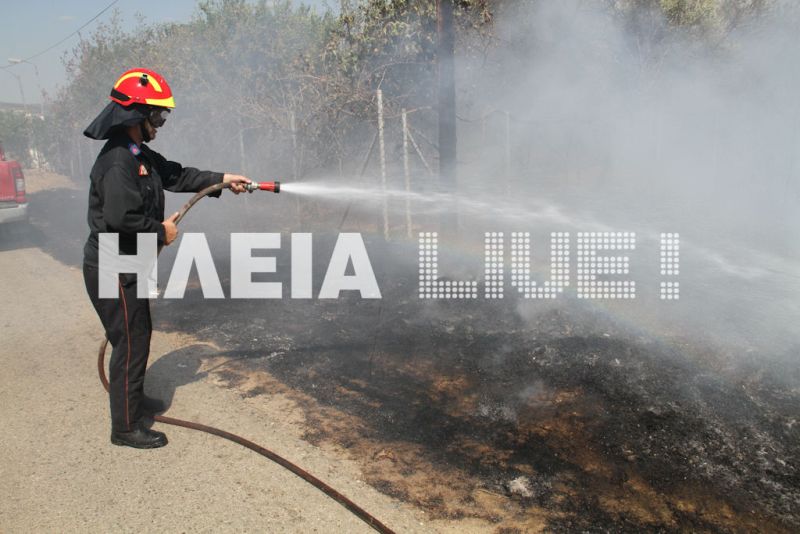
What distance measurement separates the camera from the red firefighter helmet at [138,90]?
3.50 meters

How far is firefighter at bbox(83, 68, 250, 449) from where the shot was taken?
11.3ft

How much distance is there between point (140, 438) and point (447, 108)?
634 cm

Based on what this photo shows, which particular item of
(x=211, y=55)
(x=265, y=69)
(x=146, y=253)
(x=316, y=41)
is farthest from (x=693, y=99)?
(x=146, y=253)

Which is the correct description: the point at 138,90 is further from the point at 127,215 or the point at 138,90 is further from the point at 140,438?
the point at 140,438

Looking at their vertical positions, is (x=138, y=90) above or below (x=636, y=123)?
below

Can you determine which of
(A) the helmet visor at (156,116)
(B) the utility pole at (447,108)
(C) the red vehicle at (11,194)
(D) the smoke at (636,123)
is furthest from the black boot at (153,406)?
(C) the red vehicle at (11,194)

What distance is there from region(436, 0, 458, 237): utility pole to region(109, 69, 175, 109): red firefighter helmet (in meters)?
5.29

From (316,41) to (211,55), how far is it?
316 cm

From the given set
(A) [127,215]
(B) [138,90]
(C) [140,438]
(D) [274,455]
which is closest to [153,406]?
(C) [140,438]

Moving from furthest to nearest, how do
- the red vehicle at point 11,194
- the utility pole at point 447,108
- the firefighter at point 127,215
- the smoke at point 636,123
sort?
the smoke at point 636,123 → the red vehicle at point 11,194 → the utility pole at point 447,108 → the firefighter at point 127,215

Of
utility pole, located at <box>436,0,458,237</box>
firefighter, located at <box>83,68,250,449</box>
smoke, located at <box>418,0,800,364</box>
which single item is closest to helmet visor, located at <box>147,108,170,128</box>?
firefighter, located at <box>83,68,250,449</box>

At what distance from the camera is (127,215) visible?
3.43 metres

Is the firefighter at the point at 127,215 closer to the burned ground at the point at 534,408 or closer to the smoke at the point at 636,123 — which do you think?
the burned ground at the point at 534,408

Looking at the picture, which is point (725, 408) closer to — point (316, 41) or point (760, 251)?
point (760, 251)
